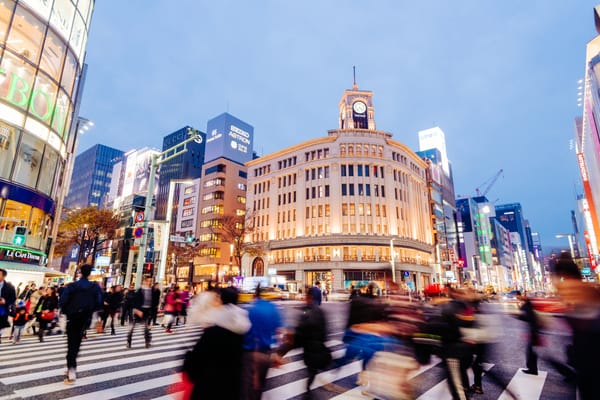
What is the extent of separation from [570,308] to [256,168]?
210 feet

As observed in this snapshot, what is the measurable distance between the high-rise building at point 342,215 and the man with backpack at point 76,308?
43.4 meters

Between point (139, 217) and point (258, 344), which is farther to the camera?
point (139, 217)

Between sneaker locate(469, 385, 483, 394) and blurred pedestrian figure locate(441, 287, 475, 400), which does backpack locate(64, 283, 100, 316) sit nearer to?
blurred pedestrian figure locate(441, 287, 475, 400)

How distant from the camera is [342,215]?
5234 centimetres

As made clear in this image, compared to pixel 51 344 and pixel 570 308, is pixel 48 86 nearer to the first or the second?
pixel 51 344

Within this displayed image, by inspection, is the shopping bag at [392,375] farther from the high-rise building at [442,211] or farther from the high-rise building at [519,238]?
the high-rise building at [519,238]

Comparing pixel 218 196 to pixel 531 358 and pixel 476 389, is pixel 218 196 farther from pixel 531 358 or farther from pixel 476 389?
pixel 476 389

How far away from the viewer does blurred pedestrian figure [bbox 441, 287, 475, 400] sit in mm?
4961

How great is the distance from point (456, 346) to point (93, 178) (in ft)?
448

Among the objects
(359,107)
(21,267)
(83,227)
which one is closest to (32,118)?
(21,267)

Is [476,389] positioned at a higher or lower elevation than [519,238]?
lower

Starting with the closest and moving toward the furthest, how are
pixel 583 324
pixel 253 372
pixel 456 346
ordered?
pixel 583 324, pixel 253 372, pixel 456 346

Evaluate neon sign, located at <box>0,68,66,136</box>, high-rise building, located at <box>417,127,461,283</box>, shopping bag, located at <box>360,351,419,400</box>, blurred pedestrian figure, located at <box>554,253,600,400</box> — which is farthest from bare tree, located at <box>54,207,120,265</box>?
high-rise building, located at <box>417,127,461,283</box>

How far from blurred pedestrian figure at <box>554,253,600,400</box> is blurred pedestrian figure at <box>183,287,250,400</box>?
327 cm
